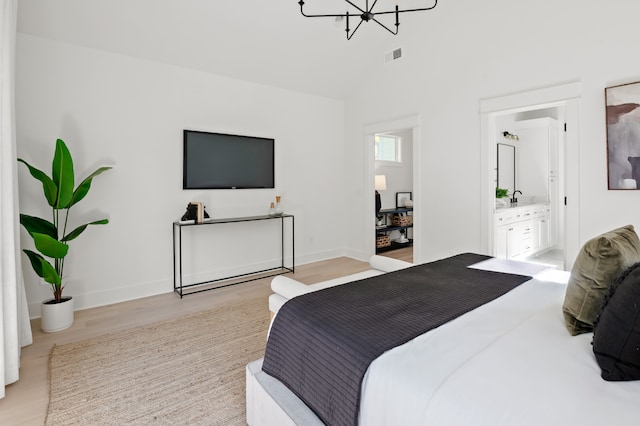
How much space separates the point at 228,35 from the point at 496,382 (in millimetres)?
3903

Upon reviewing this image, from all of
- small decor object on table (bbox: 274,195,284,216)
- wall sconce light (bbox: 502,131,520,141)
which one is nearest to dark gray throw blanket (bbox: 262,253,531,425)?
small decor object on table (bbox: 274,195,284,216)

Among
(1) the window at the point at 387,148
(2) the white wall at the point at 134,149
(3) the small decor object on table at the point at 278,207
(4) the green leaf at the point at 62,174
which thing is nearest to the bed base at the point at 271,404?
(4) the green leaf at the point at 62,174

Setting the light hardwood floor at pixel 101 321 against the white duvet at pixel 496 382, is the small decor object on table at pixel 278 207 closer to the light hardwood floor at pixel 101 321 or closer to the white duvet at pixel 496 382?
the light hardwood floor at pixel 101 321

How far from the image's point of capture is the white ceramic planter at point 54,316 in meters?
2.79

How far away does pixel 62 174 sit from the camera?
8.95 feet

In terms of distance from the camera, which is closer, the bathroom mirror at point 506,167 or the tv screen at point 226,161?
the tv screen at point 226,161

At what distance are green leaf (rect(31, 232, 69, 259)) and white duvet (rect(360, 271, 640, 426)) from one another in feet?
8.66

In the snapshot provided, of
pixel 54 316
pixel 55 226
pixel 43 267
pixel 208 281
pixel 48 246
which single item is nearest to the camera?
pixel 48 246

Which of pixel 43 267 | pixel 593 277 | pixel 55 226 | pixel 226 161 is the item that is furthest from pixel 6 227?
pixel 593 277

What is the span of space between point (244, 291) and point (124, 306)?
1196 mm

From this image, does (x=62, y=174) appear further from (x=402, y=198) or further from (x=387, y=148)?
(x=402, y=198)

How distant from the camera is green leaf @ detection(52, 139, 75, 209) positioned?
2.72 meters

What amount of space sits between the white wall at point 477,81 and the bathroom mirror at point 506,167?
184 cm

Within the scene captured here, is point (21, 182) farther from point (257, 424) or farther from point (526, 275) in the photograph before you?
point (526, 275)
